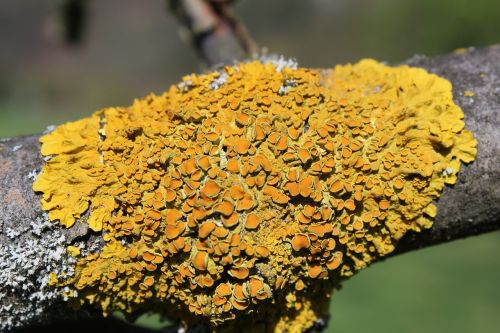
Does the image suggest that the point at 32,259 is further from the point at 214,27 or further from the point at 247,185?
the point at 214,27

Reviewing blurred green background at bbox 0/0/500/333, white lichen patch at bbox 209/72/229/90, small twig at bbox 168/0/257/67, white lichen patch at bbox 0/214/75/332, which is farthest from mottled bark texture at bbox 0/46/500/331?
blurred green background at bbox 0/0/500/333

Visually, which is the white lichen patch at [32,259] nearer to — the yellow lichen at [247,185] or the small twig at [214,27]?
the yellow lichen at [247,185]

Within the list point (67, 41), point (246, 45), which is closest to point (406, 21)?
point (67, 41)

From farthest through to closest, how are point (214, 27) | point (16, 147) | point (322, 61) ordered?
point (322, 61) < point (214, 27) < point (16, 147)

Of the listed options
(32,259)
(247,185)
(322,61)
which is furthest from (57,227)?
(322,61)

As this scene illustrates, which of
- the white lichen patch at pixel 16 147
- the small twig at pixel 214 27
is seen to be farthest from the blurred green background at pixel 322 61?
the white lichen patch at pixel 16 147

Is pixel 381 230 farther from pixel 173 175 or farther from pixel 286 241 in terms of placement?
pixel 173 175

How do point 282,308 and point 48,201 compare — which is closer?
point 48,201
